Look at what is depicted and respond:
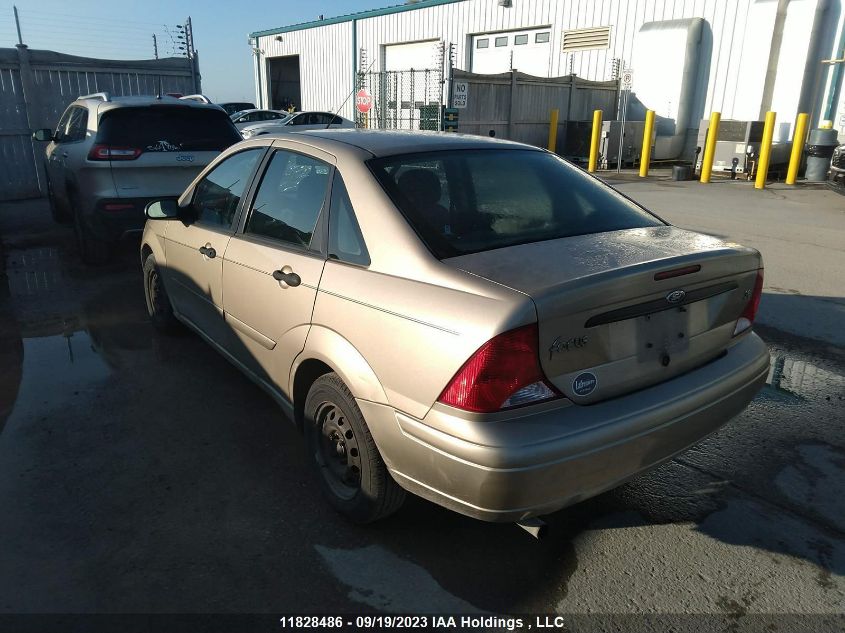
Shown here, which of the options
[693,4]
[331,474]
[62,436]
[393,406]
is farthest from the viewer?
[693,4]

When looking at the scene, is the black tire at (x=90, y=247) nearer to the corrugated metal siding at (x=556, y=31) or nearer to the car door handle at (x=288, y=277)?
the car door handle at (x=288, y=277)

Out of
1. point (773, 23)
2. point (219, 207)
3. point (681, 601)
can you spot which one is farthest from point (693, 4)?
point (681, 601)

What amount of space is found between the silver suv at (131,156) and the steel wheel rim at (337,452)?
4.90 metres

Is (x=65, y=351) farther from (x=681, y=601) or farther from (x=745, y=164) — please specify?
(x=745, y=164)

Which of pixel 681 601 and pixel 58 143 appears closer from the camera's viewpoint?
pixel 681 601

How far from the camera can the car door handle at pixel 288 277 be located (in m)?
2.95

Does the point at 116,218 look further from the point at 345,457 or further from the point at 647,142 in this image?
the point at 647,142

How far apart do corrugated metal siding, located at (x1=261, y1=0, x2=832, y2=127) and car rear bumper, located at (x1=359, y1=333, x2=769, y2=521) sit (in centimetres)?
1839

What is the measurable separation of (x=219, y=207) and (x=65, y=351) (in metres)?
2.05

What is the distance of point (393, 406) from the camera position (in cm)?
238

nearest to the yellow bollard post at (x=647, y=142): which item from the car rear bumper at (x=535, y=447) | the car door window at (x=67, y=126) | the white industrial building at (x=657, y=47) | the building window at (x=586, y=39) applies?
the white industrial building at (x=657, y=47)

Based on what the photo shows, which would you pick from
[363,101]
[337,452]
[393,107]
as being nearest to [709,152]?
[393,107]

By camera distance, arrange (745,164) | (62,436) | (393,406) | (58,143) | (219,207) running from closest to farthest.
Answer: (393,406) < (62,436) < (219,207) < (58,143) < (745,164)

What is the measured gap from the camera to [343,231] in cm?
281
